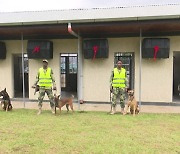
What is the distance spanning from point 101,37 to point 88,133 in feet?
17.3

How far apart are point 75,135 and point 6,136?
1535 millimetres

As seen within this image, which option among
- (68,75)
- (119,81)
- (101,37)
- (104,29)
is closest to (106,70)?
(101,37)

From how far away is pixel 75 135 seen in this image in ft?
17.3

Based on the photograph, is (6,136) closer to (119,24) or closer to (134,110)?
(134,110)

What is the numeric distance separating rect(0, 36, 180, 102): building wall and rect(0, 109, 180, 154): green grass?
7.53 ft

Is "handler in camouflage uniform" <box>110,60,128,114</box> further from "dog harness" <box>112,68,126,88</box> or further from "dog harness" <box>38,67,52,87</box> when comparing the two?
"dog harness" <box>38,67,52,87</box>

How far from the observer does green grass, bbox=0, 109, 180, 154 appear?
445 cm

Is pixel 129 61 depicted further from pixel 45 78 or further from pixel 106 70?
pixel 45 78

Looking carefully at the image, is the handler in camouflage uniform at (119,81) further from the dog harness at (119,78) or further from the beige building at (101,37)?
the beige building at (101,37)

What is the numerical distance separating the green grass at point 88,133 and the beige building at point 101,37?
225cm

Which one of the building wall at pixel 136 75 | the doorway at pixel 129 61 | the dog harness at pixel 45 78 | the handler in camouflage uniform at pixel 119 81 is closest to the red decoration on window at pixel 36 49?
the building wall at pixel 136 75

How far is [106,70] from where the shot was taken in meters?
9.99

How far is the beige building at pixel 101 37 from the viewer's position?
328 inches

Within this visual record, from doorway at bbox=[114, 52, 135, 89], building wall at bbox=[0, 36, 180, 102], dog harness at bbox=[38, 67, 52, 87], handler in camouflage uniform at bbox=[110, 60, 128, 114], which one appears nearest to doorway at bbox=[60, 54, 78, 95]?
building wall at bbox=[0, 36, 180, 102]
